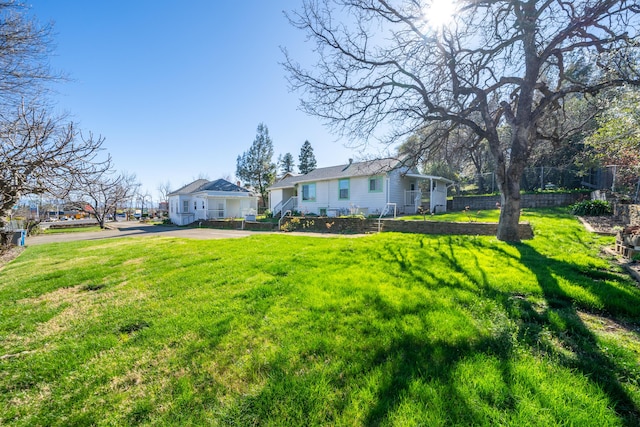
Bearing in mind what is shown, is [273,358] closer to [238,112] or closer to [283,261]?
[283,261]

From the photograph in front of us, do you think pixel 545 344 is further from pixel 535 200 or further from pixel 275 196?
pixel 275 196

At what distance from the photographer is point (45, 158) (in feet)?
12.8

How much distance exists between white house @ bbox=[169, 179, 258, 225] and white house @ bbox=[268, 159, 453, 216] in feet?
24.4

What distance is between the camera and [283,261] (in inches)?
228

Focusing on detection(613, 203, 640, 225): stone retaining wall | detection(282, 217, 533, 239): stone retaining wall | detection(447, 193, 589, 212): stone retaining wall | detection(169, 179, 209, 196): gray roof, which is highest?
detection(169, 179, 209, 196): gray roof

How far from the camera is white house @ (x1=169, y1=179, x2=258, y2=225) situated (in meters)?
26.1

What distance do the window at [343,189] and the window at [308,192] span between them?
2675 mm

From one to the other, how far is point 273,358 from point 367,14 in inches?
362

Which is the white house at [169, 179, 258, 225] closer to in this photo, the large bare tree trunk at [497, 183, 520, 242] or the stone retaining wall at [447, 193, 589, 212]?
the stone retaining wall at [447, 193, 589, 212]

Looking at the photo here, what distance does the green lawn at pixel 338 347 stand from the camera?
1867 mm

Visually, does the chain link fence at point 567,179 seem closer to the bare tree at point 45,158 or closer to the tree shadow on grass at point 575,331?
the tree shadow on grass at point 575,331

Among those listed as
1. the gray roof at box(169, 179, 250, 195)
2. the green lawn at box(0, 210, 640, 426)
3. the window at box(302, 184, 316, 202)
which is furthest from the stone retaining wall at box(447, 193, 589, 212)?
the gray roof at box(169, 179, 250, 195)

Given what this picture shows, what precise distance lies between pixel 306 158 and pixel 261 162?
13.2 meters

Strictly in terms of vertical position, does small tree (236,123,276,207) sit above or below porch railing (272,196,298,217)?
above
